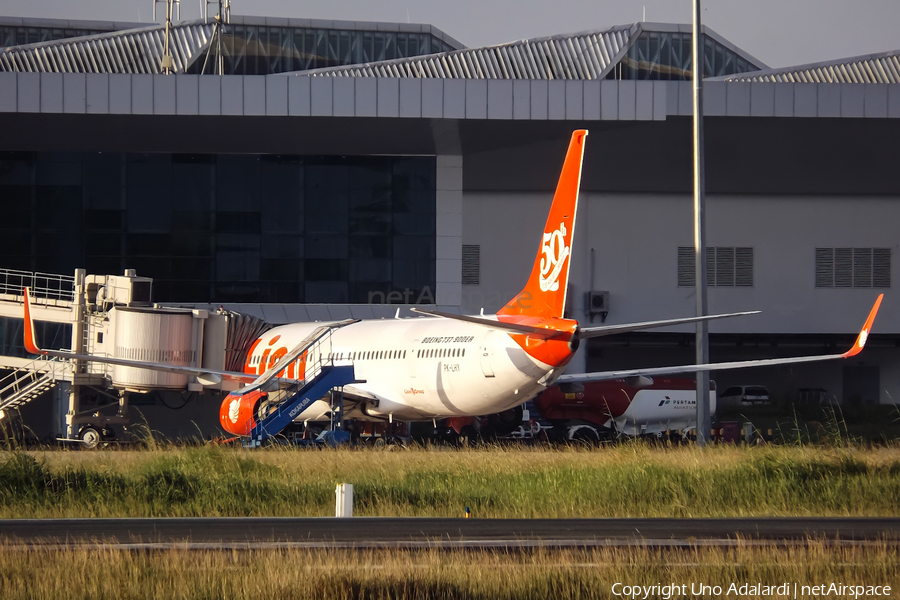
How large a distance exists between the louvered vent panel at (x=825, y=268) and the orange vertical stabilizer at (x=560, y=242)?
2741 centimetres

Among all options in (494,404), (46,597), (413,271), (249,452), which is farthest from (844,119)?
(46,597)

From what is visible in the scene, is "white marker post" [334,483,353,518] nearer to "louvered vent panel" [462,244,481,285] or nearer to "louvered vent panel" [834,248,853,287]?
"louvered vent panel" [462,244,481,285]

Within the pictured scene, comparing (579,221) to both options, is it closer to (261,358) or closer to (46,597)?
(261,358)

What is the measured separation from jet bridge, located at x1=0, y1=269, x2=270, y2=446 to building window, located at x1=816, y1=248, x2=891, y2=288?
27.0 m

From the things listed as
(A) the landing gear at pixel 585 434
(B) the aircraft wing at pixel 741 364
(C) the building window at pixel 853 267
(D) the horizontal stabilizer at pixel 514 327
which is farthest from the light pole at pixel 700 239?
(C) the building window at pixel 853 267

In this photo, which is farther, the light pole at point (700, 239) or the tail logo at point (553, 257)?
the light pole at point (700, 239)

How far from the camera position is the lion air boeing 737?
73.0 feet

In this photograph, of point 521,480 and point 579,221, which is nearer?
point 521,480

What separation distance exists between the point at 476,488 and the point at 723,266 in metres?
31.8

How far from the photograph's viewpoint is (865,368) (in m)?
52.1

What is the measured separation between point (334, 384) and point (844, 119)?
73.2ft

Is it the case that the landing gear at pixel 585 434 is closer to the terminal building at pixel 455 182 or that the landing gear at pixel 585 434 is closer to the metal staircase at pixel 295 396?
the terminal building at pixel 455 182

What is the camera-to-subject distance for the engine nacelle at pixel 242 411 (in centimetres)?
2758

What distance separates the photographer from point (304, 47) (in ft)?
183
